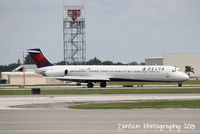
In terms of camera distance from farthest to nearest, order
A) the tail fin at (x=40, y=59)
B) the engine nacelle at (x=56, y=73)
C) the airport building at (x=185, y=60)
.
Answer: the airport building at (x=185, y=60) < the tail fin at (x=40, y=59) < the engine nacelle at (x=56, y=73)

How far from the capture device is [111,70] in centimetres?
8181

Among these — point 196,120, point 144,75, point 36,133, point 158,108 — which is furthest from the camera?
point 144,75

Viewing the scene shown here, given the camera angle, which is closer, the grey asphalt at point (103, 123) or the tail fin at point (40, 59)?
the grey asphalt at point (103, 123)

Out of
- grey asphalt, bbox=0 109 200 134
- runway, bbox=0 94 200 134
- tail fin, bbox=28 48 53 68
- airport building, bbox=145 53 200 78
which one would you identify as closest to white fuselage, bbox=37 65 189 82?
tail fin, bbox=28 48 53 68

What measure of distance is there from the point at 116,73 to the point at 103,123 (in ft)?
185

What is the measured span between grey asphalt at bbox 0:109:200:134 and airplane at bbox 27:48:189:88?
48.9 meters

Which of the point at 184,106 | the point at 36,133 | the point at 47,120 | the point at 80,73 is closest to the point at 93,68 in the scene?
the point at 80,73

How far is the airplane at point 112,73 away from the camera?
7931 centimetres

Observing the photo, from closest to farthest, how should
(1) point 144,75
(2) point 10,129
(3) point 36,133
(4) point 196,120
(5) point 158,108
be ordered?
(3) point 36,133, (2) point 10,129, (4) point 196,120, (5) point 158,108, (1) point 144,75

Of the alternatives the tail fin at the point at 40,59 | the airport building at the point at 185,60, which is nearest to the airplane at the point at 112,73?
the tail fin at the point at 40,59

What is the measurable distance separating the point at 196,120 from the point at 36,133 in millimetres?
8413

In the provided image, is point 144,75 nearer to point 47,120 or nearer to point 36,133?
point 47,120

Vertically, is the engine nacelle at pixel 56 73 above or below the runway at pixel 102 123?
above

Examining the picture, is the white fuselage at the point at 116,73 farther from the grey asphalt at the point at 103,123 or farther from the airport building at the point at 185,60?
the airport building at the point at 185,60
